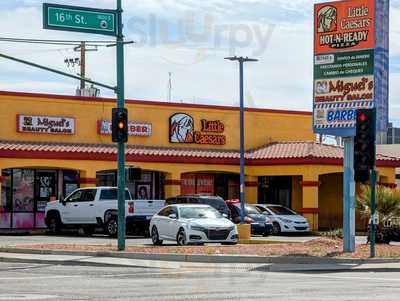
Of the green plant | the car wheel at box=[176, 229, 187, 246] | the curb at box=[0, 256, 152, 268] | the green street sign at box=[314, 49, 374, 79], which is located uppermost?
the green street sign at box=[314, 49, 374, 79]

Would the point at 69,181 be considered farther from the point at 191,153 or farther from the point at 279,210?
the point at 279,210

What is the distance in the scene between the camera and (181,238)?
95.0ft

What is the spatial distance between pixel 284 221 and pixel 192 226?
12.2 metres

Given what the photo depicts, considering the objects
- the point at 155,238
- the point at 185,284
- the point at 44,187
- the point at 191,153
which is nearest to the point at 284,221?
the point at 191,153

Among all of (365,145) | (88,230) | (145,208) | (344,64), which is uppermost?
(344,64)

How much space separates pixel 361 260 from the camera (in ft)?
77.8

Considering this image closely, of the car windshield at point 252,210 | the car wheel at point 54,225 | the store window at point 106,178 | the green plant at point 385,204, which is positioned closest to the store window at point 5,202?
the car wheel at point 54,225

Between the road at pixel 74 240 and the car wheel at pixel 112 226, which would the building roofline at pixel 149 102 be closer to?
the road at pixel 74 240

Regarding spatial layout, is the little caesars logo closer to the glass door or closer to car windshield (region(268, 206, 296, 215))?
car windshield (region(268, 206, 296, 215))

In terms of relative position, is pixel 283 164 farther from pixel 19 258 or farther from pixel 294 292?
pixel 294 292

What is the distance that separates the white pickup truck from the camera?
3497cm

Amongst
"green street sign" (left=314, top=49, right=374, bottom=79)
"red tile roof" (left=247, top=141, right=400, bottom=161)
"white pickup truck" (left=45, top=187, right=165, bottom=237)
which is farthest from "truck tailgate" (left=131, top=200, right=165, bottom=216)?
"red tile roof" (left=247, top=141, right=400, bottom=161)

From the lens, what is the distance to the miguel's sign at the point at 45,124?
137 ft

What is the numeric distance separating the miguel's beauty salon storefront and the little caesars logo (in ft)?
58.3
